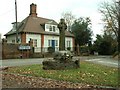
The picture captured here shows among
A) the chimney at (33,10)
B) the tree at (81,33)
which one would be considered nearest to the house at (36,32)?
the chimney at (33,10)

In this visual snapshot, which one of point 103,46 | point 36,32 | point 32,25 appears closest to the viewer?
point 36,32

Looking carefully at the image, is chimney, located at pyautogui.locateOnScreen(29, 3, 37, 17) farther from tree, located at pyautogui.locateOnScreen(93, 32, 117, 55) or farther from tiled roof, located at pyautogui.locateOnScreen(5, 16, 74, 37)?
tree, located at pyautogui.locateOnScreen(93, 32, 117, 55)

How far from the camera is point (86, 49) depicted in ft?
182

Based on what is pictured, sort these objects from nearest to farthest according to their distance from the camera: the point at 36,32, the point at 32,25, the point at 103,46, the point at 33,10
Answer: the point at 36,32
the point at 32,25
the point at 33,10
the point at 103,46

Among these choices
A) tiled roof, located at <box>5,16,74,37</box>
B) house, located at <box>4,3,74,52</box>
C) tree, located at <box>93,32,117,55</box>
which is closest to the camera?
house, located at <box>4,3,74,52</box>

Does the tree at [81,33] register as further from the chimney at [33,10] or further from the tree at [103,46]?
the chimney at [33,10]

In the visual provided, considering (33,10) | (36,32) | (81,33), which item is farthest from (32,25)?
(81,33)

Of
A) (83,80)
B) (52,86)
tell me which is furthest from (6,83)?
(83,80)

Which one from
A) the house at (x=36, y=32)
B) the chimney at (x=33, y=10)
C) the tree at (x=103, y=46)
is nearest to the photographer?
the house at (x=36, y=32)

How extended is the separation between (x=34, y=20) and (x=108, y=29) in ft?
47.7

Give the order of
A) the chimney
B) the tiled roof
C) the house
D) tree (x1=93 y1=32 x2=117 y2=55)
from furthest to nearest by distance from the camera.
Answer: tree (x1=93 y1=32 x2=117 y2=55), the chimney, the tiled roof, the house

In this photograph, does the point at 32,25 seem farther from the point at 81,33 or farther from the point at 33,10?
the point at 81,33

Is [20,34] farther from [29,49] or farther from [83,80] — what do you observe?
[83,80]

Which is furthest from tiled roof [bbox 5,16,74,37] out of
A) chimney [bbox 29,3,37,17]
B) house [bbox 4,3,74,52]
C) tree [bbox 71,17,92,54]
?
tree [bbox 71,17,92,54]
